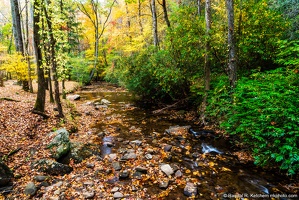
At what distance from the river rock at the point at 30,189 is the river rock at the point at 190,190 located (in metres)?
3.70

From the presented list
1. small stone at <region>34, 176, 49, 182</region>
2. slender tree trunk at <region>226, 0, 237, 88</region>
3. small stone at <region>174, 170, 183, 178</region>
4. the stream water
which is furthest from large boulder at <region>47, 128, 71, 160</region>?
slender tree trunk at <region>226, 0, 237, 88</region>

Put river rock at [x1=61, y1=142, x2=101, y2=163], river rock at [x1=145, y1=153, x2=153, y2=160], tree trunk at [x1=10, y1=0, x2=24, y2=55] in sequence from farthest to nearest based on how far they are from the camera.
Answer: tree trunk at [x1=10, y1=0, x2=24, y2=55] < river rock at [x1=145, y1=153, x2=153, y2=160] < river rock at [x1=61, y1=142, x2=101, y2=163]

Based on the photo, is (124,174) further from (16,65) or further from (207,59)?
(16,65)

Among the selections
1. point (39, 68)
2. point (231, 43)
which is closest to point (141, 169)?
point (231, 43)

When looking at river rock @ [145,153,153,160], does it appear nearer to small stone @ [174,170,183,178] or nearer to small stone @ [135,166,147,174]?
small stone @ [135,166,147,174]

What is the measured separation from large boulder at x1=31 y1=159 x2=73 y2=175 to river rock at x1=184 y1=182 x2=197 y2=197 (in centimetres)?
340

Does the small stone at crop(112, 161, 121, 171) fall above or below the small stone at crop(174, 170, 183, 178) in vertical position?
above

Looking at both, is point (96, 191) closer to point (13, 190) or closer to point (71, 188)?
point (71, 188)

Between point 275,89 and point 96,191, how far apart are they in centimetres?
596

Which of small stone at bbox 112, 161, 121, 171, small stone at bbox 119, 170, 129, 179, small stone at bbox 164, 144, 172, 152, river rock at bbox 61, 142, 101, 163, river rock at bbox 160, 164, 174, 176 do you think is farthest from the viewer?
small stone at bbox 164, 144, 172, 152

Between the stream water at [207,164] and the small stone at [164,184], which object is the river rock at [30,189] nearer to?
the stream water at [207,164]

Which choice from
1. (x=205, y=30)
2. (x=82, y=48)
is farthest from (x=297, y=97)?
(x=82, y=48)

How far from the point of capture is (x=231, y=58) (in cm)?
730

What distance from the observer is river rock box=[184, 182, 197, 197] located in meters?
4.40
